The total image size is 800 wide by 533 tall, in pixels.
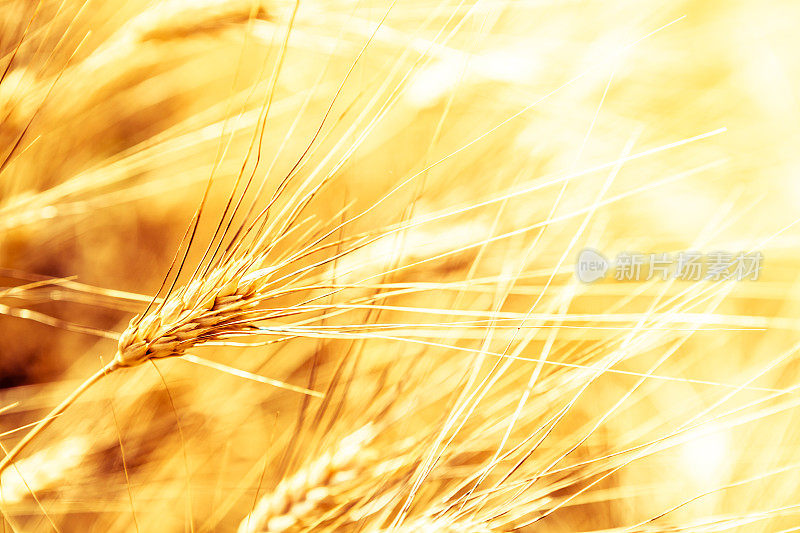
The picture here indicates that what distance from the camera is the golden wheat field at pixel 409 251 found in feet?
1.96

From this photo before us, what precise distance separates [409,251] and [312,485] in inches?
11.2

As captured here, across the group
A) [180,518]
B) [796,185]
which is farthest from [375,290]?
[796,185]

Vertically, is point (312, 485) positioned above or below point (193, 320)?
below

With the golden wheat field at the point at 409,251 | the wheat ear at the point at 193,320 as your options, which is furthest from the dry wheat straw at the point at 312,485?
the wheat ear at the point at 193,320

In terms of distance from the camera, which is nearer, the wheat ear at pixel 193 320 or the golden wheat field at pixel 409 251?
the wheat ear at pixel 193 320

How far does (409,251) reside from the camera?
1.99 ft

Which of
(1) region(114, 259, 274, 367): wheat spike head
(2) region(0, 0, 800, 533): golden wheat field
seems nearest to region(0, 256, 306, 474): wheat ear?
(1) region(114, 259, 274, 367): wheat spike head

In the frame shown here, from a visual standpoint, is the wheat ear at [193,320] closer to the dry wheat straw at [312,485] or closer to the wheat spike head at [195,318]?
the wheat spike head at [195,318]

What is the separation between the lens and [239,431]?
79 cm

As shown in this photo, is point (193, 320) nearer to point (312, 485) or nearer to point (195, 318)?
point (195, 318)

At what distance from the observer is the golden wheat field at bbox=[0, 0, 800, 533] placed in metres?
0.60

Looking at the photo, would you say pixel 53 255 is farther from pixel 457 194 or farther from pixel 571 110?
pixel 571 110

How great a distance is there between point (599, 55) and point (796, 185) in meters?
0.36

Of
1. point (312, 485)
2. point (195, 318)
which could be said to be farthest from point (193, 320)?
point (312, 485)
